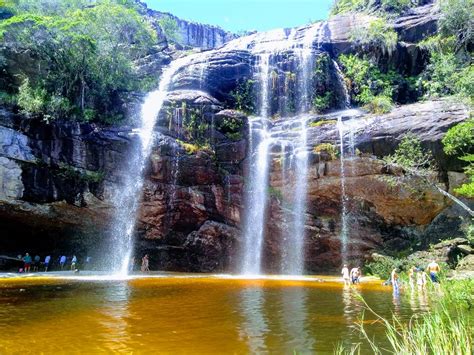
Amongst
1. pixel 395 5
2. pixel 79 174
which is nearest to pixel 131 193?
pixel 79 174

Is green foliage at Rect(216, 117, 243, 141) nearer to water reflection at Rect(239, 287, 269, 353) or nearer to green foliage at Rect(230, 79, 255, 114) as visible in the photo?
green foliage at Rect(230, 79, 255, 114)

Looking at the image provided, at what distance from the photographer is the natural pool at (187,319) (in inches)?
260

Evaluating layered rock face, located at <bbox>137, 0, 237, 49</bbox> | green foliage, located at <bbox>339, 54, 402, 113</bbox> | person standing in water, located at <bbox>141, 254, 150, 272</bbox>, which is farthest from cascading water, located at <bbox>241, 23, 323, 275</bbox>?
layered rock face, located at <bbox>137, 0, 237, 49</bbox>

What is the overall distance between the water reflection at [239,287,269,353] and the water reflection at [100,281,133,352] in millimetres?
2026

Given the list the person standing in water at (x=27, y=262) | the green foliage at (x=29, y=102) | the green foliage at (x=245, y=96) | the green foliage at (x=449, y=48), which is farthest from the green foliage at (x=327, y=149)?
the person standing in water at (x=27, y=262)

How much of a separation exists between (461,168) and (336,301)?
13.3 metres

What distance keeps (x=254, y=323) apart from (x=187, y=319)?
155cm

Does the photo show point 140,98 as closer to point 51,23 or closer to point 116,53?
point 116,53

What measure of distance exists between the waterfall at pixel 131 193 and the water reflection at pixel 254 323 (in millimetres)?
13213

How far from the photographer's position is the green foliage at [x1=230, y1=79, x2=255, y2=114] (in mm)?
28188

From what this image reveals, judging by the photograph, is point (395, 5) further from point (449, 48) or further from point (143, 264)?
point (143, 264)

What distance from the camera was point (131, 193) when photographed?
79.2 ft

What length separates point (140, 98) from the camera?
2700cm

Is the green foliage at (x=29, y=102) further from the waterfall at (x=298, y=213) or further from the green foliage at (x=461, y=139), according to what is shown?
the green foliage at (x=461, y=139)
